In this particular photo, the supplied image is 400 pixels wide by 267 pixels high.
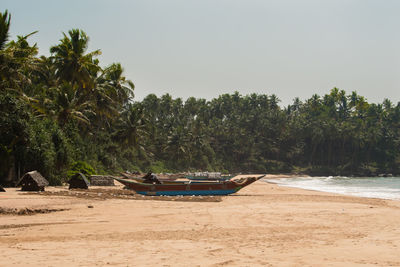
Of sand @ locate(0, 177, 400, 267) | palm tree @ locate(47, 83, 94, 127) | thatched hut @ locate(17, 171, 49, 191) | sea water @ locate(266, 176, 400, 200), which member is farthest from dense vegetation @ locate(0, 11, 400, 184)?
sea water @ locate(266, 176, 400, 200)

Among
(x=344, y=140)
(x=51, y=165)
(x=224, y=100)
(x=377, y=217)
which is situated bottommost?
(x=377, y=217)

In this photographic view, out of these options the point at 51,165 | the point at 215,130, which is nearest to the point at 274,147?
the point at 215,130

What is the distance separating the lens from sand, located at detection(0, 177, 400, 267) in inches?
258

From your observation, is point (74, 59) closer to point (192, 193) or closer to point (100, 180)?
point (100, 180)

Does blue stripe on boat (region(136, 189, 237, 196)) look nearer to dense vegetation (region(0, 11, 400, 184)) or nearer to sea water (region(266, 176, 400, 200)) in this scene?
dense vegetation (region(0, 11, 400, 184))

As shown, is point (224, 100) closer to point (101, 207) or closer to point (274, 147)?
point (274, 147)

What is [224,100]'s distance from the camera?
10756 centimetres

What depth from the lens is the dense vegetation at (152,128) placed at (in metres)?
24.0

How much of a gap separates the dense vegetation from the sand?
11.6 metres

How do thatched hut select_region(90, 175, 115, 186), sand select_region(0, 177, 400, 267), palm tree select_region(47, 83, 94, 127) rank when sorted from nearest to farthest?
sand select_region(0, 177, 400, 267)
thatched hut select_region(90, 175, 115, 186)
palm tree select_region(47, 83, 94, 127)

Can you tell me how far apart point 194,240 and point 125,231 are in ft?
6.19

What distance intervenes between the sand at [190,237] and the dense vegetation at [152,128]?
1157 centimetres

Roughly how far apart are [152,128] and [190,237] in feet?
202

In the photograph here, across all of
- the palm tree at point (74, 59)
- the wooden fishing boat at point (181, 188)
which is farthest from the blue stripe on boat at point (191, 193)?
the palm tree at point (74, 59)
